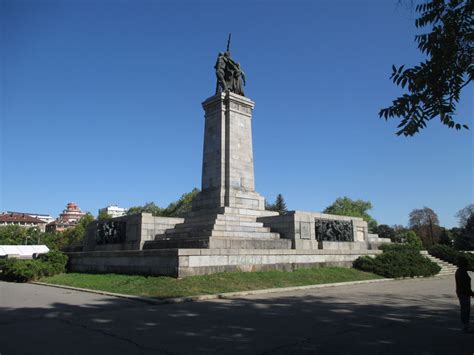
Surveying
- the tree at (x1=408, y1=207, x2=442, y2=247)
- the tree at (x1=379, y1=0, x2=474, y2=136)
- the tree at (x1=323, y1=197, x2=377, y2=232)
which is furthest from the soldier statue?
the tree at (x1=408, y1=207, x2=442, y2=247)

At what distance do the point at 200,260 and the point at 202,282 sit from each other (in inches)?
56.5

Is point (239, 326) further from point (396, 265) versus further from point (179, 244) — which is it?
point (396, 265)

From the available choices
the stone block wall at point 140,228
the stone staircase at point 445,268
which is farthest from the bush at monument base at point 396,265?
the stone block wall at point 140,228

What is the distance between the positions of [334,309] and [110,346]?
6.09 metres

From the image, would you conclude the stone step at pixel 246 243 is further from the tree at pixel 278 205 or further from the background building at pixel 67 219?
the background building at pixel 67 219

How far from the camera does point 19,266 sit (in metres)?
20.3

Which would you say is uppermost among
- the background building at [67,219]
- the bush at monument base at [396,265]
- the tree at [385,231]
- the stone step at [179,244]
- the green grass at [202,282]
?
the background building at [67,219]

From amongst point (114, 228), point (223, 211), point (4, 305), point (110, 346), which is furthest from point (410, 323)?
point (114, 228)

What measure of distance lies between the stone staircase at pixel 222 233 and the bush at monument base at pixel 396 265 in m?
4.30

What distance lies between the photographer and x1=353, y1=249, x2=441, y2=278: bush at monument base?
21086 millimetres

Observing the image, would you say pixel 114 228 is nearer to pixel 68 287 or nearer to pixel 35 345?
pixel 68 287

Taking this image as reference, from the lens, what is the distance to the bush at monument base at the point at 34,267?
2006 cm

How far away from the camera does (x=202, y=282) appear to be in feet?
47.6

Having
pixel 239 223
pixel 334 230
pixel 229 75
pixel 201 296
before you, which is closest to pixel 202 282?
pixel 201 296
